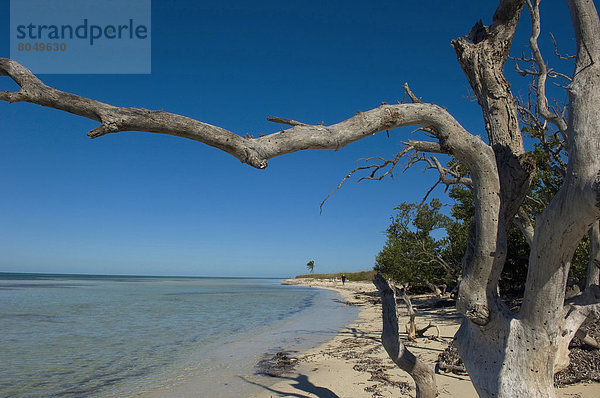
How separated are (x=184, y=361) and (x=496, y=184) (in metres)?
10.7

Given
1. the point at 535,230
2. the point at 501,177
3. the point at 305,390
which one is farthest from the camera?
the point at 305,390

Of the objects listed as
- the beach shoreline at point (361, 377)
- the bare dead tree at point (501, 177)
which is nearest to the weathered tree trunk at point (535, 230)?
the bare dead tree at point (501, 177)

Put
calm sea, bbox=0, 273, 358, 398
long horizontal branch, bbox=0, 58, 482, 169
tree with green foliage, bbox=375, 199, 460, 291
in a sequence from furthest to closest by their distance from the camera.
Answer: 1. tree with green foliage, bbox=375, 199, 460, 291
2. calm sea, bbox=0, 273, 358, 398
3. long horizontal branch, bbox=0, 58, 482, 169

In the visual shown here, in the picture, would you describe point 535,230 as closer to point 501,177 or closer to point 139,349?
point 501,177

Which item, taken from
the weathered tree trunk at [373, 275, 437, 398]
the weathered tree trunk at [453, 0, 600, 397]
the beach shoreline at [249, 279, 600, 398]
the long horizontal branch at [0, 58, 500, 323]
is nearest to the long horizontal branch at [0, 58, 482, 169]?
the long horizontal branch at [0, 58, 500, 323]

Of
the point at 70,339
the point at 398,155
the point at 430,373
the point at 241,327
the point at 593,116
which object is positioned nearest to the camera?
the point at 593,116

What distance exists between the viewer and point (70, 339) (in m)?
15.4

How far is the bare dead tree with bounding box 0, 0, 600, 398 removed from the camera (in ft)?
9.40

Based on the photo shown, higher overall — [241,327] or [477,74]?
[477,74]

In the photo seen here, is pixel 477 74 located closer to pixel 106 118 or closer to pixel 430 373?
pixel 106 118

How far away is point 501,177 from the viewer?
3.60 meters

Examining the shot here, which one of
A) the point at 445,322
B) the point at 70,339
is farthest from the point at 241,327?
the point at 445,322

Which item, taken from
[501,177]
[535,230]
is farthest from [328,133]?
[535,230]

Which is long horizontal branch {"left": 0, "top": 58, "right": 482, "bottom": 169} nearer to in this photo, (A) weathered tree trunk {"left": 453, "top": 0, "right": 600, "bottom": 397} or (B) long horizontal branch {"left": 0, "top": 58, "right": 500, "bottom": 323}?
(B) long horizontal branch {"left": 0, "top": 58, "right": 500, "bottom": 323}
